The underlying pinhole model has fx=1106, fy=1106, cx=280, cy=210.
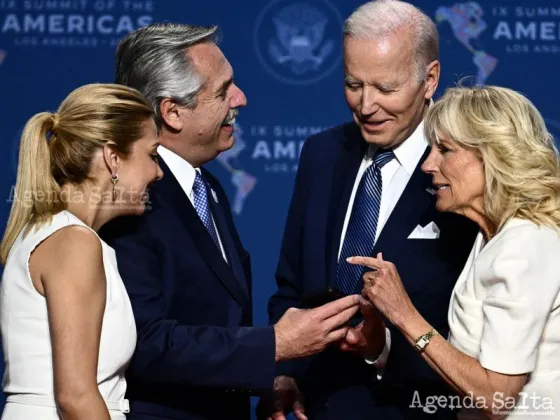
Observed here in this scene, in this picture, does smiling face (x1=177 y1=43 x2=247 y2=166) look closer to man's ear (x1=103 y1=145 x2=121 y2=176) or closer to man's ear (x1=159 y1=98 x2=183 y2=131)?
man's ear (x1=159 y1=98 x2=183 y2=131)

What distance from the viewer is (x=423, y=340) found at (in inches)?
97.6

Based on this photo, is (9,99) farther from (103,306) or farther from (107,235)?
(103,306)

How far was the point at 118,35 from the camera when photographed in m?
4.91

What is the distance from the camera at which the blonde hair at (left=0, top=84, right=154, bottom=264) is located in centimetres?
248

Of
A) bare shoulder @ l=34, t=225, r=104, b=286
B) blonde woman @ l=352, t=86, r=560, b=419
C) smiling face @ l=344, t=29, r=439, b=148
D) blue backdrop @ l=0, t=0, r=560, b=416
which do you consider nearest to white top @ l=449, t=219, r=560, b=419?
blonde woman @ l=352, t=86, r=560, b=419

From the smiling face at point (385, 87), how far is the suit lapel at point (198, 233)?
533 mm

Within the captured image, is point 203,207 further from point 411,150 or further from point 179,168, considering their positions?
point 411,150

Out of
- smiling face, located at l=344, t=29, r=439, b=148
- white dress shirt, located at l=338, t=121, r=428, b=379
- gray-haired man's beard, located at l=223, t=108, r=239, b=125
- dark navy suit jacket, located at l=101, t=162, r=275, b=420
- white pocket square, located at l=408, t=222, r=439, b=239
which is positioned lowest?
dark navy suit jacket, located at l=101, t=162, r=275, b=420

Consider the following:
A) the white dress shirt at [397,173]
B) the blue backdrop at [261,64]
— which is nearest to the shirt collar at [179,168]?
the white dress shirt at [397,173]

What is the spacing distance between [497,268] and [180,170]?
3.20 ft

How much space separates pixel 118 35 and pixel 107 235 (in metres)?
2.34

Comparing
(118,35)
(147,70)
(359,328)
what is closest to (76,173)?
(147,70)

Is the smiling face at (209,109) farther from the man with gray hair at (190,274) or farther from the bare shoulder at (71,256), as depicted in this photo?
the bare shoulder at (71,256)

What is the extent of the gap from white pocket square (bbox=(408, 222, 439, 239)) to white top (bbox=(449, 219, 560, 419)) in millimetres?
382
